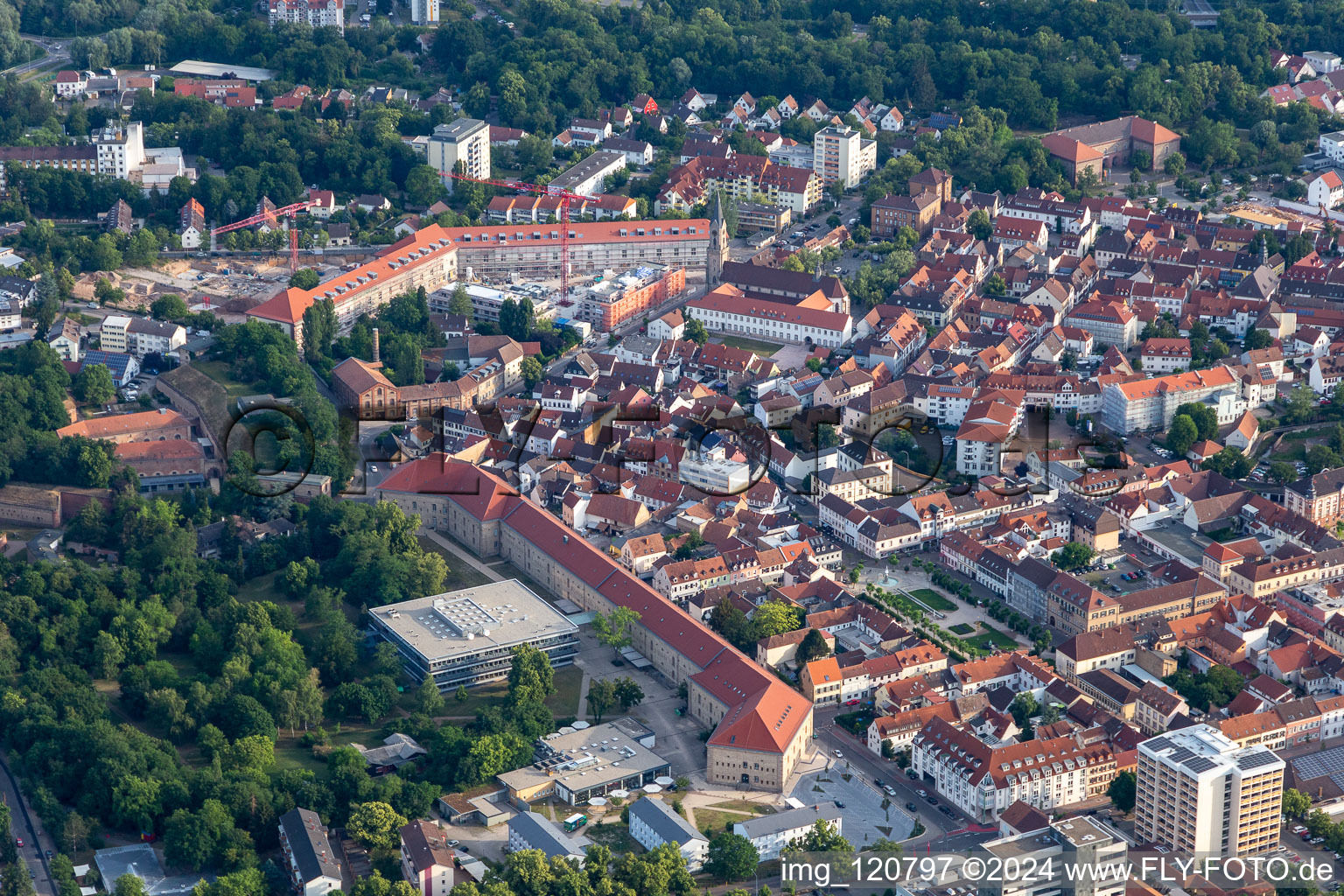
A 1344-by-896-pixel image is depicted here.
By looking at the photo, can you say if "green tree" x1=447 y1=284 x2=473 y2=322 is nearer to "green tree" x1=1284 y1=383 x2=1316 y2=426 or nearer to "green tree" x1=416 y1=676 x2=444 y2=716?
"green tree" x1=416 y1=676 x2=444 y2=716

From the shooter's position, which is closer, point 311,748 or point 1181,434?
point 311,748

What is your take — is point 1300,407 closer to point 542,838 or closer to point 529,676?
point 529,676

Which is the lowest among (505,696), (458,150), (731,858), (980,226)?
(731,858)

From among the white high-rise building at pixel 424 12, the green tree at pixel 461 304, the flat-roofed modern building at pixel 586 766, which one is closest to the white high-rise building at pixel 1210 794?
the flat-roofed modern building at pixel 586 766

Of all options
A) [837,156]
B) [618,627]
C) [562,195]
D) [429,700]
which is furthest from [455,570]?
[837,156]

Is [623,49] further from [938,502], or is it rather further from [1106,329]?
[938,502]

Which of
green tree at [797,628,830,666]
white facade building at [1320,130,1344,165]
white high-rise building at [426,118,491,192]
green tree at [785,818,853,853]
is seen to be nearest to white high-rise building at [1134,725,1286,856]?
green tree at [785,818,853,853]

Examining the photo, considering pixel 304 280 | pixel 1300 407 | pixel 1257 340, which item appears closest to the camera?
pixel 1300 407

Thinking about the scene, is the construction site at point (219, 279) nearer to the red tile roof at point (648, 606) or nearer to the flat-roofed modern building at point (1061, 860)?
the red tile roof at point (648, 606)
